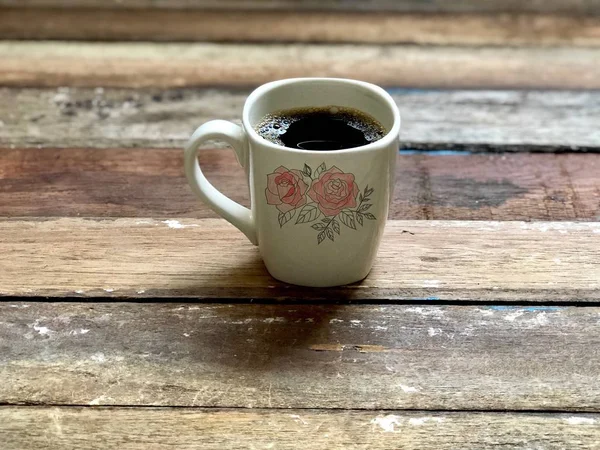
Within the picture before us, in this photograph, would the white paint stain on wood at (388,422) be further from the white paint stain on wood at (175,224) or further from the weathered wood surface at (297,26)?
the weathered wood surface at (297,26)

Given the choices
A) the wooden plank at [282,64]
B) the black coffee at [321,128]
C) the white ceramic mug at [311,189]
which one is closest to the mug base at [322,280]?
the white ceramic mug at [311,189]

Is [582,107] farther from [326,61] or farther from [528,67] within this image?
[326,61]

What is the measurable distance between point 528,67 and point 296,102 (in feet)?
1.50

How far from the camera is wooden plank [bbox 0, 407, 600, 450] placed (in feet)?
1.69

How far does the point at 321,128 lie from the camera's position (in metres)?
0.65

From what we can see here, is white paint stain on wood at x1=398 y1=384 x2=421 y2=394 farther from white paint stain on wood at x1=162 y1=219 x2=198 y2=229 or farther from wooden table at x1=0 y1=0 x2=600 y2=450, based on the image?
white paint stain on wood at x1=162 y1=219 x2=198 y2=229

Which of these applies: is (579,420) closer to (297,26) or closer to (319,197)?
(319,197)

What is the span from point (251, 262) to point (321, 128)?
0.14 meters

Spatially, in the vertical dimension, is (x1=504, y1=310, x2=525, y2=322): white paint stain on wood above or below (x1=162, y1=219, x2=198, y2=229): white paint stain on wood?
below

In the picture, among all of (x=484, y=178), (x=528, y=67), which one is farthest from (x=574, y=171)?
(x=528, y=67)

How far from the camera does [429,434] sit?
52 cm

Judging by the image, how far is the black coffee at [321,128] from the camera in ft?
2.07

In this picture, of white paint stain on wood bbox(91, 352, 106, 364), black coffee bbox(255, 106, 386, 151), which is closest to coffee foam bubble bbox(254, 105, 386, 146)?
black coffee bbox(255, 106, 386, 151)

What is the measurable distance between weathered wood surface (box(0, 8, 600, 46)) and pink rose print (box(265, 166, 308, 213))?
525 millimetres
